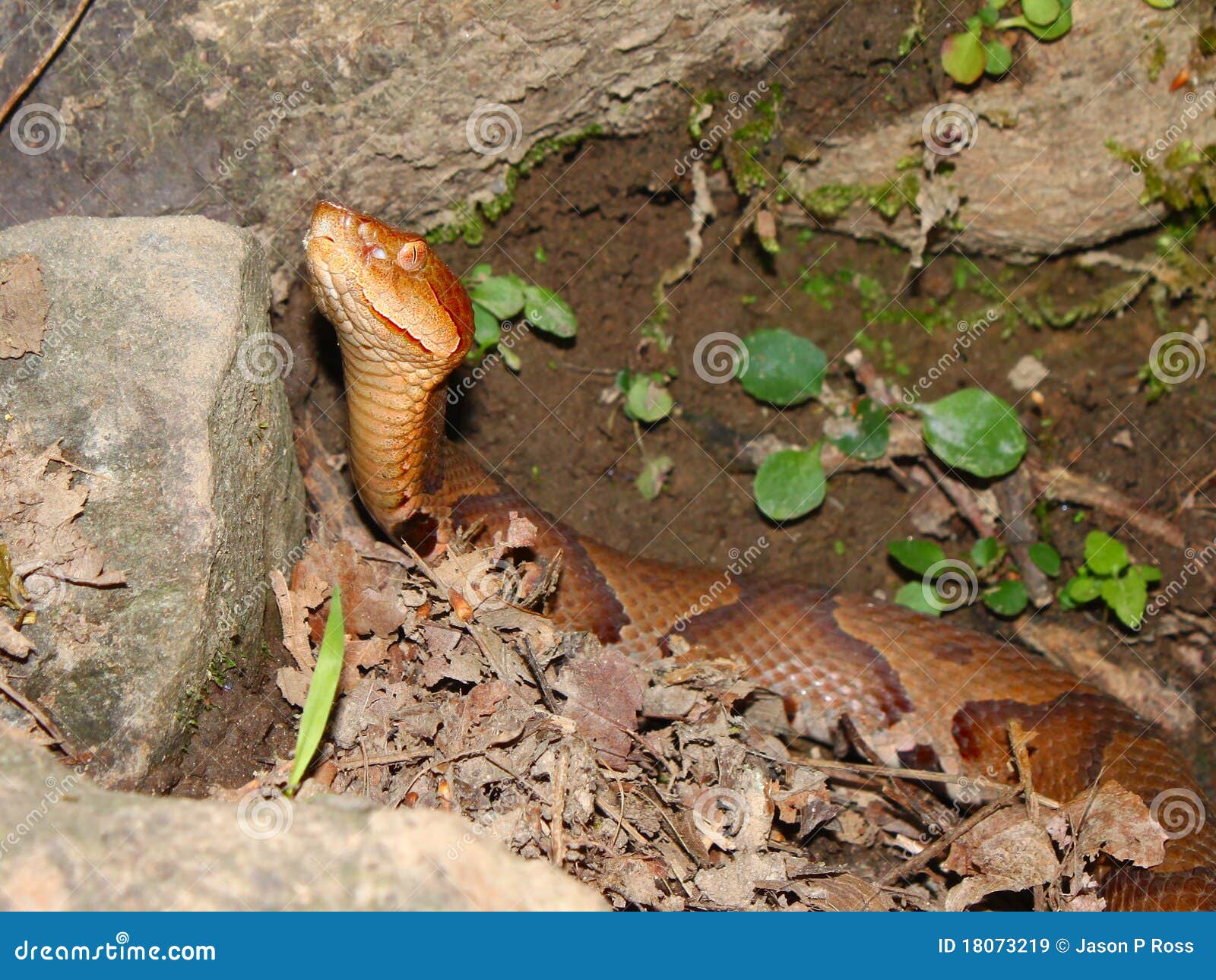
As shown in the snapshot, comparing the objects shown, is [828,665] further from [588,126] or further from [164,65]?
[164,65]

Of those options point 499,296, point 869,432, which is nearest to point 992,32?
point 869,432

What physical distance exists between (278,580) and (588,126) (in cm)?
218

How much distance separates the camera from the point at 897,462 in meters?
4.56

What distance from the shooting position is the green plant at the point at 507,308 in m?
3.98

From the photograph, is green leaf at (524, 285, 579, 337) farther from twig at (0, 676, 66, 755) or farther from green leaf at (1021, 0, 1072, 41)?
twig at (0, 676, 66, 755)

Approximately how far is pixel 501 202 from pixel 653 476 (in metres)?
1.36

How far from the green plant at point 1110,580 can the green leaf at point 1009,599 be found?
24cm

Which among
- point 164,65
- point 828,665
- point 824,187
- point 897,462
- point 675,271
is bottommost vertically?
point 828,665

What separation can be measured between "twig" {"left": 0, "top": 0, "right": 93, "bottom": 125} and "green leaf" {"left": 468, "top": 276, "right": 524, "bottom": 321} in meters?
1.59

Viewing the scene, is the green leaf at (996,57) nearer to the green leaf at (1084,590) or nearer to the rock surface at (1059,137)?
the rock surface at (1059,137)


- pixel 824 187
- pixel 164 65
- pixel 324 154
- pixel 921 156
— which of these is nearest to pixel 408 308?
pixel 324 154

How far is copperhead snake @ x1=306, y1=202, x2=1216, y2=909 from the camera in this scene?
3.18 metres

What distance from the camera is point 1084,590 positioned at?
14.3 ft

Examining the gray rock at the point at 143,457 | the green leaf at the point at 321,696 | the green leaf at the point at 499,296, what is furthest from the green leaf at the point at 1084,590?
the gray rock at the point at 143,457
